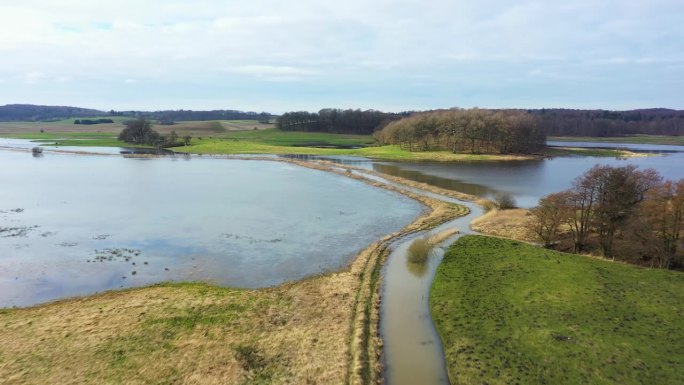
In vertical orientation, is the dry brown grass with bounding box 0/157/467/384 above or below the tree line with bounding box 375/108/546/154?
below

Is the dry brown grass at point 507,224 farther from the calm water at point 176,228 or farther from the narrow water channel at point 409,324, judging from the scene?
the calm water at point 176,228

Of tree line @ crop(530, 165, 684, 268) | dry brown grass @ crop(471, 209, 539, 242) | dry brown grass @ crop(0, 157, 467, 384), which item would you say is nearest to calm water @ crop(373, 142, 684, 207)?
dry brown grass @ crop(471, 209, 539, 242)

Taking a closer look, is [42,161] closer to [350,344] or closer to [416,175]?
[416,175]

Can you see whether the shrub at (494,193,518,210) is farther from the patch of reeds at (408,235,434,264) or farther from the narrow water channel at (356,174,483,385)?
the patch of reeds at (408,235,434,264)

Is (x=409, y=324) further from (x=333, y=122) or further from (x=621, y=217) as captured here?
(x=333, y=122)

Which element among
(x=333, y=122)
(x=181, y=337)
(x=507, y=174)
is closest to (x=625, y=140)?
(x=333, y=122)

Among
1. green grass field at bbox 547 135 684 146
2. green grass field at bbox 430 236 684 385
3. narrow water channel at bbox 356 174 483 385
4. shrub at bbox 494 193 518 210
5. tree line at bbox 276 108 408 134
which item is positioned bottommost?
narrow water channel at bbox 356 174 483 385
